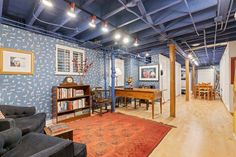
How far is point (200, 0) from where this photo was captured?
268cm

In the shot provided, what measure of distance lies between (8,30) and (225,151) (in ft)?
17.3

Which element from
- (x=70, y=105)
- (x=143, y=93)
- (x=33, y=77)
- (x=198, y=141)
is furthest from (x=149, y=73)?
(x=33, y=77)

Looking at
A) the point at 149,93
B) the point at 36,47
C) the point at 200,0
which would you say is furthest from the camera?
the point at 149,93

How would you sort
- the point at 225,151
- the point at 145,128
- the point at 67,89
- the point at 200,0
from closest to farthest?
the point at 225,151, the point at 200,0, the point at 145,128, the point at 67,89

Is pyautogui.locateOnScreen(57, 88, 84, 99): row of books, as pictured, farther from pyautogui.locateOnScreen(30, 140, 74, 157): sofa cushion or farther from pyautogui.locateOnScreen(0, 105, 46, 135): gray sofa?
pyautogui.locateOnScreen(30, 140, 74, 157): sofa cushion

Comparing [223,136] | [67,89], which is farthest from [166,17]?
[67,89]

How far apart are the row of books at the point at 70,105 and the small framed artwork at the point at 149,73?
4.14 metres

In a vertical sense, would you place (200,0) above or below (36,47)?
above

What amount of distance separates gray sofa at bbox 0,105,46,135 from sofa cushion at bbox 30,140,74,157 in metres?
1.15

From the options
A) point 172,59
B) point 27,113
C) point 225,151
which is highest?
point 172,59

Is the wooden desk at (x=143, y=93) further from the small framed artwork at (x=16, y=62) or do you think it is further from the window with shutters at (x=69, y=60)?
the small framed artwork at (x=16, y=62)

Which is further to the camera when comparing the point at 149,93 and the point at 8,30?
the point at 149,93

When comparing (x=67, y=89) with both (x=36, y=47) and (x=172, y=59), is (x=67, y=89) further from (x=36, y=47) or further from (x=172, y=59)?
(x=172, y=59)

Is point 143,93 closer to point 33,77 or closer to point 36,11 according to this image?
point 33,77
